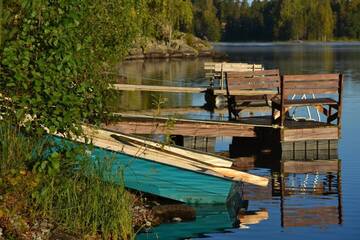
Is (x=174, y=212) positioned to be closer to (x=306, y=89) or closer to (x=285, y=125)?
(x=285, y=125)

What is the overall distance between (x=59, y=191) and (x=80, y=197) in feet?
1.03

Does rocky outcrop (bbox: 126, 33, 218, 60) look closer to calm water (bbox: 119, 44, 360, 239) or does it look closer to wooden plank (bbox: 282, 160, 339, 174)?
wooden plank (bbox: 282, 160, 339, 174)

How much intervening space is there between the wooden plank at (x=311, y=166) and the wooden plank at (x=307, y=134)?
2.65 feet

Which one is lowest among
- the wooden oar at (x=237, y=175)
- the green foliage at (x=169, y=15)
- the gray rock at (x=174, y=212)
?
the gray rock at (x=174, y=212)

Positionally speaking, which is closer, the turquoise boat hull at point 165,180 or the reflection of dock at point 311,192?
the turquoise boat hull at point 165,180

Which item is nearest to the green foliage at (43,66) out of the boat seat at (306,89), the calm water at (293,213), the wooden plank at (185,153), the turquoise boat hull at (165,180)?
the turquoise boat hull at (165,180)

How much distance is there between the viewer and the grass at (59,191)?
29.7 feet

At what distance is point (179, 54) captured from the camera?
277 feet

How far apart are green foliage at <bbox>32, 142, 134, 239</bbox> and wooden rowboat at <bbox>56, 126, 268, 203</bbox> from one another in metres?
1.28

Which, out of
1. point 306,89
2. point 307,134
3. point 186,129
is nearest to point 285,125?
point 307,134

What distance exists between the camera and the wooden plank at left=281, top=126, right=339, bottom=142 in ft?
61.0

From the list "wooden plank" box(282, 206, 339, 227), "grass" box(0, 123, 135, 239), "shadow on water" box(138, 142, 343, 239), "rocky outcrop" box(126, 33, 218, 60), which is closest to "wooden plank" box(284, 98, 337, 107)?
"shadow on water" box(138, 142, 343, 239)

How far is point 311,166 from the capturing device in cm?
1734

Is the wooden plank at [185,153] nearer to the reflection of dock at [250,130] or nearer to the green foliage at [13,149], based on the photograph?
the green foliage at [13,149]
